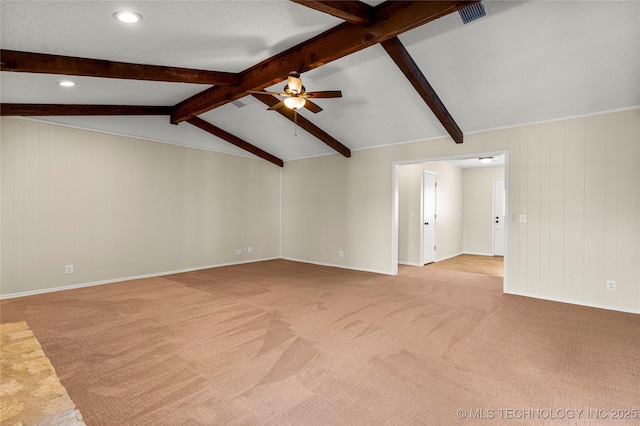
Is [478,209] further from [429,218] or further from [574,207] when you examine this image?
[574,207]

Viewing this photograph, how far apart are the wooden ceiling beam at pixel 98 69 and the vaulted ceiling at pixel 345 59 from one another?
1 centimetres

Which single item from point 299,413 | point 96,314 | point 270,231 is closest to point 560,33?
point 299,413

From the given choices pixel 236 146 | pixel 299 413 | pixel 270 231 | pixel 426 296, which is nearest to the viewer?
pixel 299 413

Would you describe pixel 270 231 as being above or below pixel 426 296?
above

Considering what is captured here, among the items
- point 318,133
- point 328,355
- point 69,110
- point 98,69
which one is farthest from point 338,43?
point 69,110

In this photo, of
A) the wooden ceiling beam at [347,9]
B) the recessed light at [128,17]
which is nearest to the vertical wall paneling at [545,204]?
the wooden ceiling beam at [347,9]

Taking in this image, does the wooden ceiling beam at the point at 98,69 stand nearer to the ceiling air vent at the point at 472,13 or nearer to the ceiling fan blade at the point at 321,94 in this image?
the ceiling fan blade at the point at 321,94

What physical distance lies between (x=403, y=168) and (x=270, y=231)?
11.8 ft

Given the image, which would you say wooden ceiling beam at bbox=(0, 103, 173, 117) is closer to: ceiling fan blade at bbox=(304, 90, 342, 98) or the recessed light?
the recessed light

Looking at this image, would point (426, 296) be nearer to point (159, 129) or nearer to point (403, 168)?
→ point (403, 168)

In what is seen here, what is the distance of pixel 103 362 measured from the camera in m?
2.73

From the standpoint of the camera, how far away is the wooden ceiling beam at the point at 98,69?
296 centimetres

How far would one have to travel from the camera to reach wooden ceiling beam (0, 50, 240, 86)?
2.96 meters

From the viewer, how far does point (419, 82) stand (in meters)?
4.02
